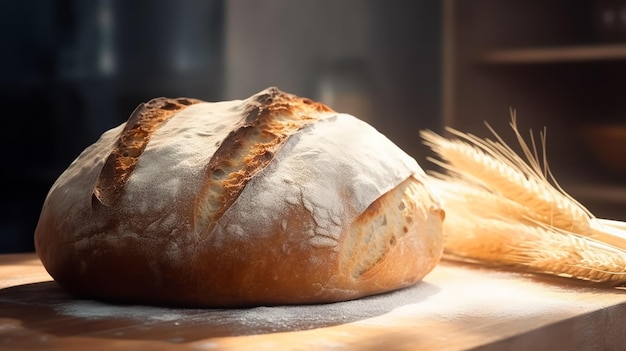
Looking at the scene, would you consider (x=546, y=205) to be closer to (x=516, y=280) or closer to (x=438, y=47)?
(x=516, y=280)

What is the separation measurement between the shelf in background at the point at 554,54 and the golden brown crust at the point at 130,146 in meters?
1.69

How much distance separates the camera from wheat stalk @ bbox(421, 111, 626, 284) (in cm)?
140

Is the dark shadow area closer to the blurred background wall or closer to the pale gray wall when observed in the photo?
the blurred background wall

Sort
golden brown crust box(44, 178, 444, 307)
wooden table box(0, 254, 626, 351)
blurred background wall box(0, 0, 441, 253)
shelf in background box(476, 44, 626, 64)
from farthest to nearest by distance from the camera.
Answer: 1. shelf in background box(476, 44, 626, 64)
2. blurred background wall box(0, 0, 441, 253)
3. golden brown crust box(44, 178, 444, 307)
4. wooden table box(0, 254, 626, 351)

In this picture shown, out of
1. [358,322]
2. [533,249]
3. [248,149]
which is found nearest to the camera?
[358,322]

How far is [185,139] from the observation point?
1.30 meters

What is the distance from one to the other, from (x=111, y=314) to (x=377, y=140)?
499mm

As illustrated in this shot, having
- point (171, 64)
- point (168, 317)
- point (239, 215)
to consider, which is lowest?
point (168, 317)

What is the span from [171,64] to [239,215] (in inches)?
49.8

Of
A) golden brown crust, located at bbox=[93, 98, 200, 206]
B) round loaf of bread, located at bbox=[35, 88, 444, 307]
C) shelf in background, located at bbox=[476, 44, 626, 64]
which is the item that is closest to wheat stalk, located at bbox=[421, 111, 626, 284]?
round loaf of bread, located at bbox=[35, 88, 444, 307]

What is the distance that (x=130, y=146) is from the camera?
134 centimetres

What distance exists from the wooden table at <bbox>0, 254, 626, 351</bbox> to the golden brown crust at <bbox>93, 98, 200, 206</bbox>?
165mm

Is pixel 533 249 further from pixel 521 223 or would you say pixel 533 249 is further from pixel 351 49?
→ pixel 351 49

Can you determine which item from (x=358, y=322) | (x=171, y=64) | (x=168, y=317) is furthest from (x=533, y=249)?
(x=171, y=64)
